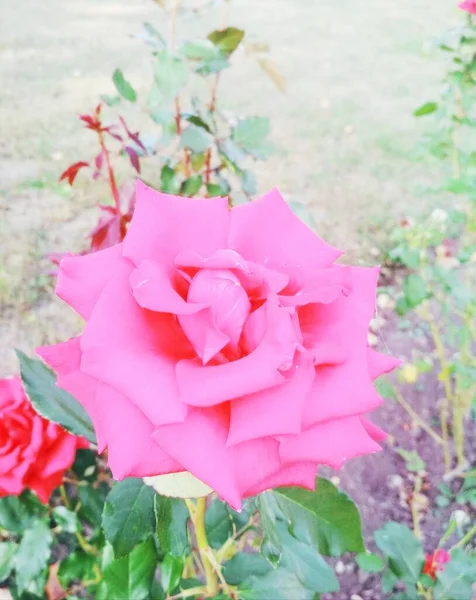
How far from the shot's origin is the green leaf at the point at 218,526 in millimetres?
870

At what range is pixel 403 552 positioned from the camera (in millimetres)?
953

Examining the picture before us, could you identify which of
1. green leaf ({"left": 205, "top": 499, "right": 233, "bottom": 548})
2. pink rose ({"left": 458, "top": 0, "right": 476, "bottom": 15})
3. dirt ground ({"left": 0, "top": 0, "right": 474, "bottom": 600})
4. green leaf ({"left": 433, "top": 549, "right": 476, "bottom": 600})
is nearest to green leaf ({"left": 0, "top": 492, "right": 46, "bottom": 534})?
green leaf ({"left": 205, "top": 499, "right": 233, "bottom": 548})

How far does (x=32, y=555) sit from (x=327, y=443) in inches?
24.0

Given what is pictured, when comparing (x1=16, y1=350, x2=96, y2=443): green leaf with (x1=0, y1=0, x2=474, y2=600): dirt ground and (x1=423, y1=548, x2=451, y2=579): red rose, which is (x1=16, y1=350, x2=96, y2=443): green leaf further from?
(x1=0, y1=0, x2=474, y2=600): dirt ground

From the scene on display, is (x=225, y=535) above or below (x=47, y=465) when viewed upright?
below

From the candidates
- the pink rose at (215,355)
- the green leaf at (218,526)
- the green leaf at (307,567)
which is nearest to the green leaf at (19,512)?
the green leaf at (218,526)

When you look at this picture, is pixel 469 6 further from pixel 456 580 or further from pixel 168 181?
pixel 456 580

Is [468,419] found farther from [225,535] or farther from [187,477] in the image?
[187,477]

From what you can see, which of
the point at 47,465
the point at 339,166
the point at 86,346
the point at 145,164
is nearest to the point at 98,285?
the point at 86,346

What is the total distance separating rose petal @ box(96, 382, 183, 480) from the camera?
0.39 metres

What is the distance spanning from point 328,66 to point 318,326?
403cm

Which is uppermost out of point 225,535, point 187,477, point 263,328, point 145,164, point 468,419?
point 263,328

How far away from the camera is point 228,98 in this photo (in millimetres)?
3457

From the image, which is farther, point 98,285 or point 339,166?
point 339,166
